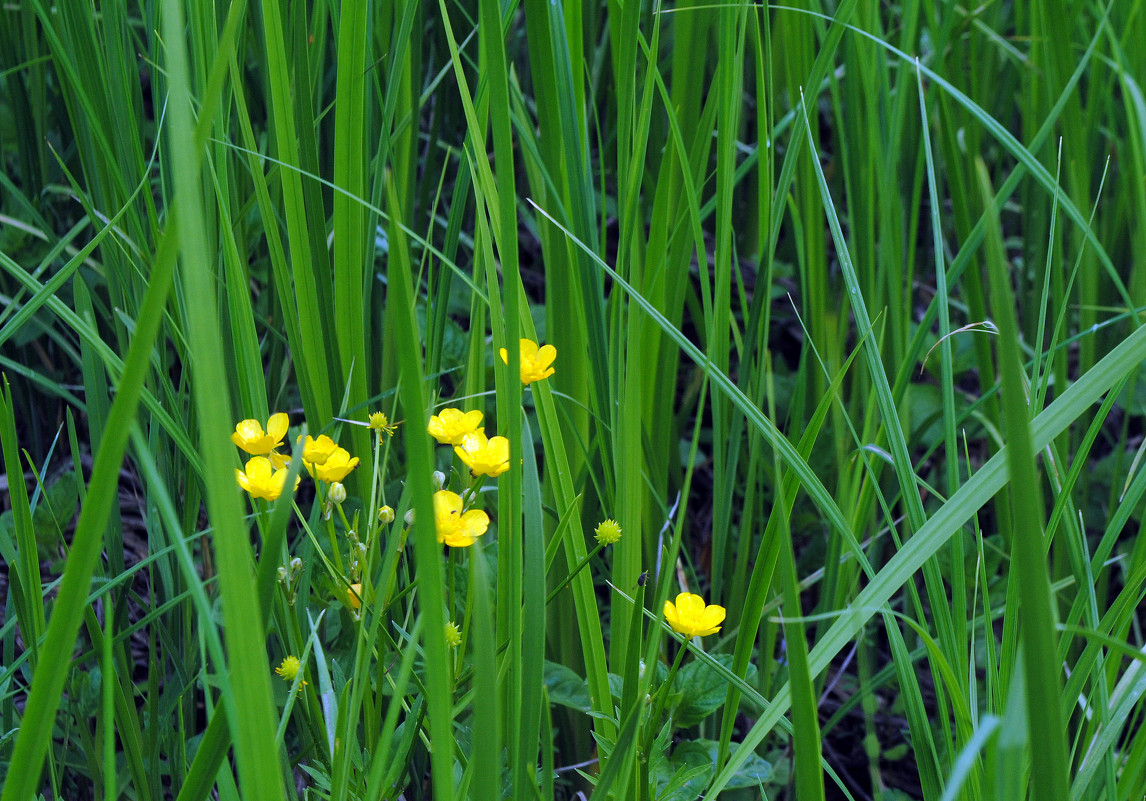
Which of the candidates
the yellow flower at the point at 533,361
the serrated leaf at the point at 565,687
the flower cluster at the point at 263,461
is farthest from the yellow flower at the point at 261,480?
the serrated leaf at the point at 565,687

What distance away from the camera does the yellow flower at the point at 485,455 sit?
19.3 inches

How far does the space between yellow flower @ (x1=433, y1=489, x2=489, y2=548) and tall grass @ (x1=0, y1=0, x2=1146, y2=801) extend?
0.7 inches

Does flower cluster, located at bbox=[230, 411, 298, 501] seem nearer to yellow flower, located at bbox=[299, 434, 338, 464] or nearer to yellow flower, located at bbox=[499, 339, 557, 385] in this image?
yellow flower, located at bbox=[299, 434, 338, 464]

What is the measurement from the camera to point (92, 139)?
30.4 inches

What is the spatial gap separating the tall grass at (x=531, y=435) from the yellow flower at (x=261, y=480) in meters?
0.01

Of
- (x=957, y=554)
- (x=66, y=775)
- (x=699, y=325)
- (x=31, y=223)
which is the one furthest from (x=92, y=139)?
(x=957, y=554)

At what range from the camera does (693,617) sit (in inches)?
20.0

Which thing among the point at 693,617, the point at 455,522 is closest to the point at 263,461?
the point at 455,522

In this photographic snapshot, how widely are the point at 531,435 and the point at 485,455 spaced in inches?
5.2

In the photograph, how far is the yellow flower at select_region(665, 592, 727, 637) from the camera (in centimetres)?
50

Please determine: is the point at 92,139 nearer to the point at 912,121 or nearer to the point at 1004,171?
the point at 912,121

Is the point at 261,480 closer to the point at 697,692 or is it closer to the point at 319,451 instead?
the point at 319,451

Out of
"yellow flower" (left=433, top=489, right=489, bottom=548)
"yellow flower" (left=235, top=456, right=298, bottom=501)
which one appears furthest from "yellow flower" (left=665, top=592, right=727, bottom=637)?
"yellow flower" (left=235, top=456, right=298, bottom=501)

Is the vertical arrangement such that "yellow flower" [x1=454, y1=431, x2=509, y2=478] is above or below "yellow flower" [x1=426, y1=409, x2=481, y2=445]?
below
